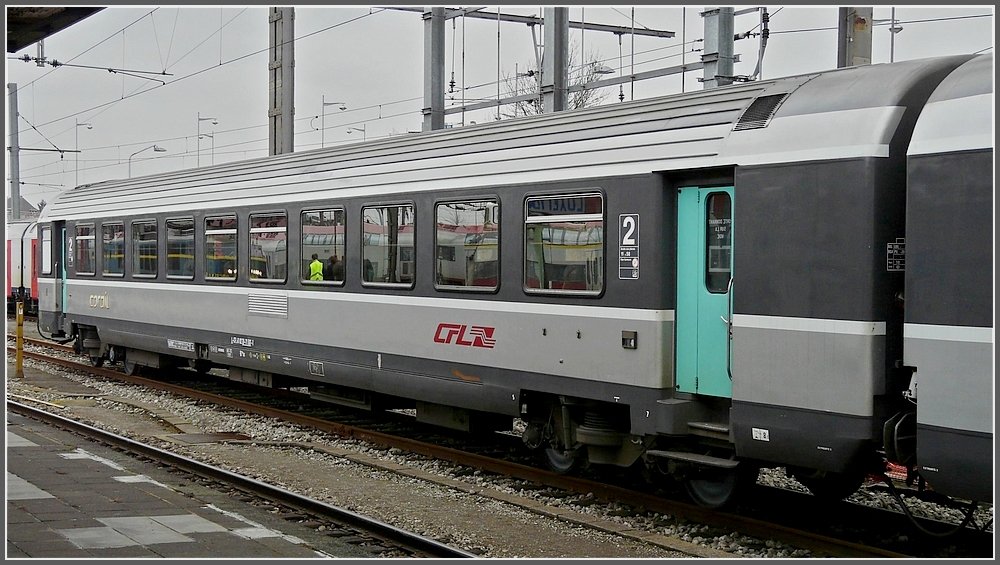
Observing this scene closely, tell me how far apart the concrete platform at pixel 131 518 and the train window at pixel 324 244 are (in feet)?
11.0

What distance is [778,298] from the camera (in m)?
8.22

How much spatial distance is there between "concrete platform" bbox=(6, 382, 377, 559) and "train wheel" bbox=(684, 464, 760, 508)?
303cm

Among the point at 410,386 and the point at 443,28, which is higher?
the point at 443,28

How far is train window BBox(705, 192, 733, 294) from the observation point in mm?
8867

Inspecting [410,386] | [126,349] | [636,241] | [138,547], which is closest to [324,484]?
[410,386]

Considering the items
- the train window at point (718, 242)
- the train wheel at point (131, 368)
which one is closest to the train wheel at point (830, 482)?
the train window at point (718, 242)

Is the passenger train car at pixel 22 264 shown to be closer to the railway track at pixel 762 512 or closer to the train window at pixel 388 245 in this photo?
the train window at pixel 388 245

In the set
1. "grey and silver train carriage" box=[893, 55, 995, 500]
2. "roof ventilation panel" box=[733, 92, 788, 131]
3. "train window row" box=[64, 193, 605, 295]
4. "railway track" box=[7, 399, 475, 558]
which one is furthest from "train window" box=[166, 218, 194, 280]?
"grey and silver train carriage" box=[893, 55, 995, 500]

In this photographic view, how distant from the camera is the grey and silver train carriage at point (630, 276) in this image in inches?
307

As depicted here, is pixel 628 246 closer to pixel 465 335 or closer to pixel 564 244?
pixel 564 244

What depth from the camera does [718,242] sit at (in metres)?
8.96

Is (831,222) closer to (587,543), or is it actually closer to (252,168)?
(587,543)

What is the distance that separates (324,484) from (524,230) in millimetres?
3194

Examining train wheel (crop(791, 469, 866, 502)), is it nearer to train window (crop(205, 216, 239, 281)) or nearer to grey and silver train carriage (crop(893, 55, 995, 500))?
grey and silver train carriage (crop(893, 55, 995, 500))
